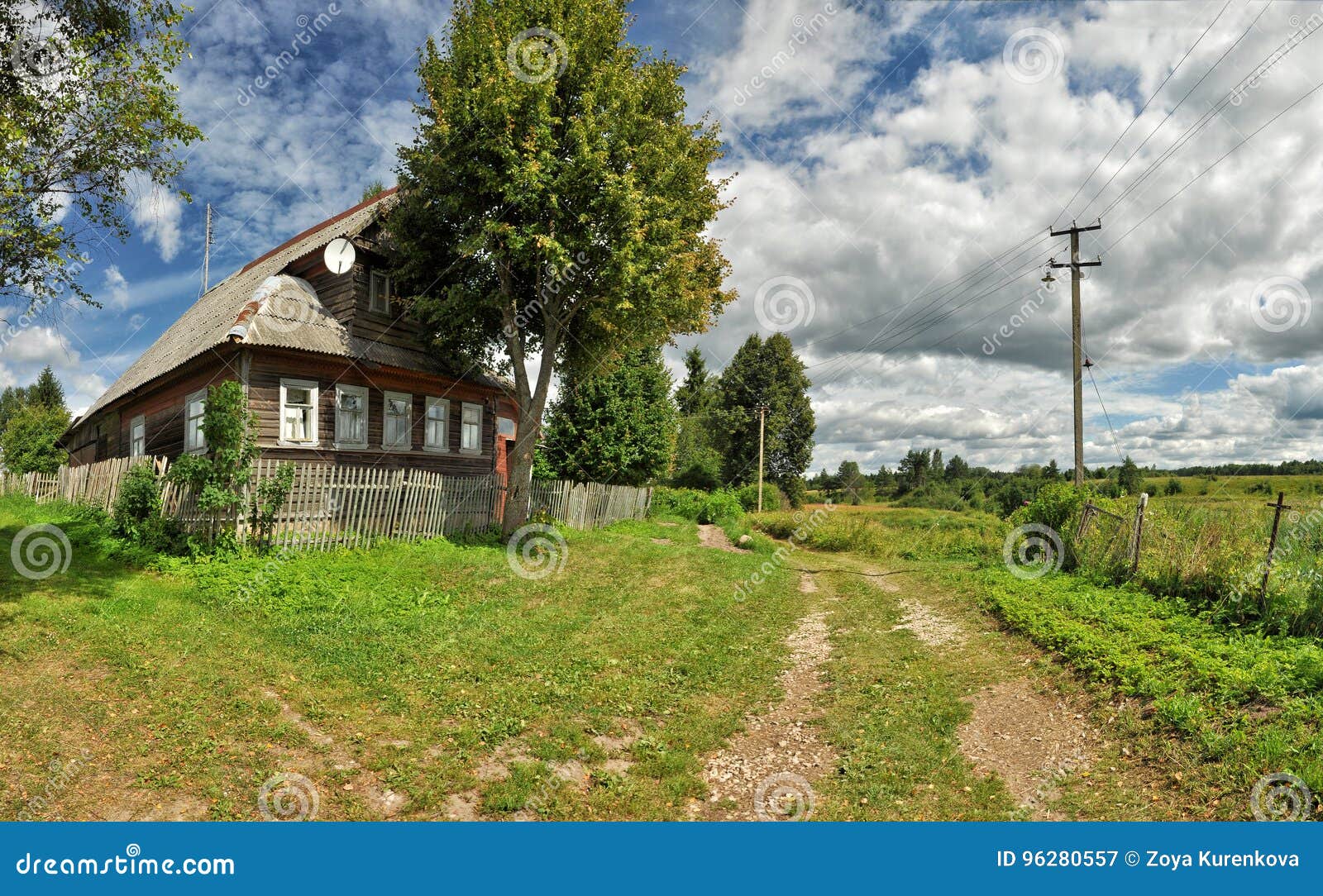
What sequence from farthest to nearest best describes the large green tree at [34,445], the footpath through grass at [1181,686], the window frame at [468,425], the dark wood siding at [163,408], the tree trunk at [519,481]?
1. the large green tree at [34,445]
2. the window frame at [468,425]
3. the tree trunk at [519,481]
4. the dark wood siding at [163,408]
5. the footpath through grass at [1181,686]

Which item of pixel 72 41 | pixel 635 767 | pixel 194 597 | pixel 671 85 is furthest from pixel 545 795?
pixel 671 85

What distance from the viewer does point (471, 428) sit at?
21953mm

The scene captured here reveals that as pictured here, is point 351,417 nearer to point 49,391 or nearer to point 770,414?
point 770,414

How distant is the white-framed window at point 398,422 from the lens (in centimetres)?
1923

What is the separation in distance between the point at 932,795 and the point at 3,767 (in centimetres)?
761

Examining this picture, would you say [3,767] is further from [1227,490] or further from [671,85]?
[1227,490]

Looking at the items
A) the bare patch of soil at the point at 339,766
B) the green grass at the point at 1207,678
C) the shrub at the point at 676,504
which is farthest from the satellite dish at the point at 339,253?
the green grass at the point at 1207,678

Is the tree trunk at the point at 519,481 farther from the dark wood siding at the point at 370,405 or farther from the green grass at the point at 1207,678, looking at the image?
the green grass at the point at 1207,678

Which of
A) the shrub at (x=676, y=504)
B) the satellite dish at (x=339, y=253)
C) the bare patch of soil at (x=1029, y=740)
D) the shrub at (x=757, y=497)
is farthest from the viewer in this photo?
the shrub at (x=757, y=497)

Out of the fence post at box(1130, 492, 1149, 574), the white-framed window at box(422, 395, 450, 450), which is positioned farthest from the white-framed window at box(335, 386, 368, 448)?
the fence post at box(1130, 492, 1149, 574)

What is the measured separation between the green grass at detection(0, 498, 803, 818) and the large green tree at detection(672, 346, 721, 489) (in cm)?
2371

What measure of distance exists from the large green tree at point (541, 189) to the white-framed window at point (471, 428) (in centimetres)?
308

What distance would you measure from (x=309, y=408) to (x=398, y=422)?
2606mm

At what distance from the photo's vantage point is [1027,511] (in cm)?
1886
